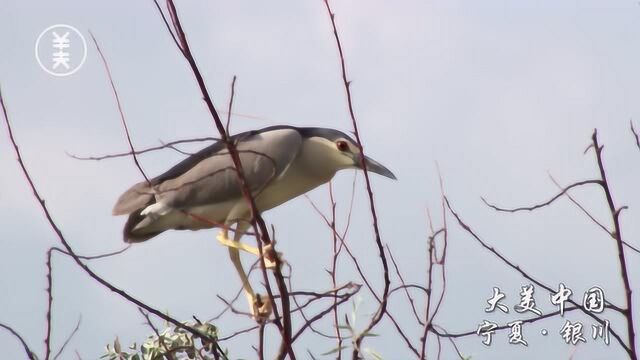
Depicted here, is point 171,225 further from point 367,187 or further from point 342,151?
point 367,187

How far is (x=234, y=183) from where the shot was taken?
287 cm

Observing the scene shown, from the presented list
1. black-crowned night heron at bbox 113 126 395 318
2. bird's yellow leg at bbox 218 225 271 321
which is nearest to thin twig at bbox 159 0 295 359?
bird's yellow leg at bbox 218 225 271 321

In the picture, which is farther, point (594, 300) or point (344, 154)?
point (344, 154)

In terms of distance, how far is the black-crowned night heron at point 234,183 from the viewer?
113 inches

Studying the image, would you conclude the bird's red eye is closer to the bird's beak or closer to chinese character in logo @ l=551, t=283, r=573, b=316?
the bird's beak

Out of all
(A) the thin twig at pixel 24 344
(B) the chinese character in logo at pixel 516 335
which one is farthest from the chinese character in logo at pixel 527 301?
(A) the thin twig at pixel 24 344

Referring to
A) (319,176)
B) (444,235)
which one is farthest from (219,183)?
(444,235)

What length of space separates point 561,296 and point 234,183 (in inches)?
39.2

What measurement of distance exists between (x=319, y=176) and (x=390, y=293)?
34.8 inches

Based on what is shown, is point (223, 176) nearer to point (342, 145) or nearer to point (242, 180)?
point (342, 145)

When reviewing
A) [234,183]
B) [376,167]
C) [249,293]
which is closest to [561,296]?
[376,167]

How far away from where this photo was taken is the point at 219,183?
287 centimetres

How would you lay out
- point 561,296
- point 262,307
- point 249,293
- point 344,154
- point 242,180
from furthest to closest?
1. point 344,154
2. point 249,293
3. point 262,307
4. point 561,296
5. point 242,180

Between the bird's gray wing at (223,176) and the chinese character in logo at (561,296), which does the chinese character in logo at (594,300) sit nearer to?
the chinese character in logo at (561,296)
